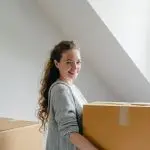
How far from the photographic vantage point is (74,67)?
1.42 meters

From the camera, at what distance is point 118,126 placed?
3.97ft

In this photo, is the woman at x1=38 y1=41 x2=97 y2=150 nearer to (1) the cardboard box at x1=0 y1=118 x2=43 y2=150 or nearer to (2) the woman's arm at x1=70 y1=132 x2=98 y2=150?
(2) the woman's arm at x1=70 y1=132 x2=98 y2=150

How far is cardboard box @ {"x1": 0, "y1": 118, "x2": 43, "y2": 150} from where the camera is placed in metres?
1.51

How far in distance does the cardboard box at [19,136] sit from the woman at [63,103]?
0.15 meters

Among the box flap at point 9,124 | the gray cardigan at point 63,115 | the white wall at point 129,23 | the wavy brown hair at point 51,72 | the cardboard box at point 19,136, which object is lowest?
the cardboard box at point 19,136

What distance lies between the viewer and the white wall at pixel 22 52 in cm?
214

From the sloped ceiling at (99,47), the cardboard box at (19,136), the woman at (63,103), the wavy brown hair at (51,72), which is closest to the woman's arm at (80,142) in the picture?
the woman at (63,103)

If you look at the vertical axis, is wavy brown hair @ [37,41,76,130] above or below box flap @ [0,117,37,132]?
above

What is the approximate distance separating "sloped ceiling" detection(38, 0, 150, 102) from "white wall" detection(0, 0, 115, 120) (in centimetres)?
12

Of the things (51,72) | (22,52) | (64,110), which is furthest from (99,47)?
(64,110)

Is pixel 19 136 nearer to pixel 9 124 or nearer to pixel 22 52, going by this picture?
pixel 9 124

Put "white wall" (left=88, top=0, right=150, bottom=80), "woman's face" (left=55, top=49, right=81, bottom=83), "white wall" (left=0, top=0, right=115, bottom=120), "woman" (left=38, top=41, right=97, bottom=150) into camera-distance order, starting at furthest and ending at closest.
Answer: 1. "white wall" (left=0, top=0, right=115, bottom=120)
2. "white wall" (left=88, top=0, right=150, bottom=80)
3. "woman's face" (left=55, top=49, right=81, bottom=83)
4. "woman" (left=38, top=41, right=97, bottom=150)

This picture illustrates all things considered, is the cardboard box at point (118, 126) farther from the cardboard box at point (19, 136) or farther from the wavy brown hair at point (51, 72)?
the cardboard box at point (19, 136)

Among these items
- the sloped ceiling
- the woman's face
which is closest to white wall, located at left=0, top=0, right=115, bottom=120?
the sloped ceiling
